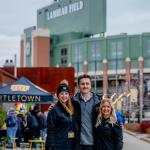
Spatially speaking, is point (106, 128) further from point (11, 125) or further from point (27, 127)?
point (27, 127)

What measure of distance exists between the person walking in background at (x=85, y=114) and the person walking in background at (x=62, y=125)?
0.24ft

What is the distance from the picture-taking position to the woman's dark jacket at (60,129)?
6.53m

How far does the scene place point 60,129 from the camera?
6.58 metres

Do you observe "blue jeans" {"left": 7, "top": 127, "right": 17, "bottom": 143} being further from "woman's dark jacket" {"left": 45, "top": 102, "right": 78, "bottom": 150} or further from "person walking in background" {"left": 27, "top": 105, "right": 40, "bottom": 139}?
"woman's dark jacket" {"left": 45, "top": 102, "right": 78, "bottom": 150}

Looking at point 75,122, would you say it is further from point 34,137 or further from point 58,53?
point 58,53

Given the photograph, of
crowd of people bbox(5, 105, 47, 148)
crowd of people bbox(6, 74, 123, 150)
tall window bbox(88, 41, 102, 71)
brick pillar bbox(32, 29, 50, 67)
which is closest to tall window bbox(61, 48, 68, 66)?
brick pillar bbox(32, 29, 50, 67)

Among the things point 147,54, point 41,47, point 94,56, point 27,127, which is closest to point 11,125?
point 27,127

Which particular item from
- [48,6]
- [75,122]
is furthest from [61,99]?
[48,6]

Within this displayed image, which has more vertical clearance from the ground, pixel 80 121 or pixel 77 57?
pixel 77 57

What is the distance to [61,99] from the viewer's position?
21.6ft

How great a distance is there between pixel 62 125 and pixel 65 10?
129567 millimetres

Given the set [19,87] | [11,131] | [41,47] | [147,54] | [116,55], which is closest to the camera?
[19,87]

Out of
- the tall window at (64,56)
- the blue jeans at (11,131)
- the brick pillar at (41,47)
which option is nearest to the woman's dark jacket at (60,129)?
the blue jeans at (11,131)

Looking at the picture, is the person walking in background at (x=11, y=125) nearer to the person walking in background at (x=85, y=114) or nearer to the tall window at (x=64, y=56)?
the person walking in background at (x=85, y=114)
